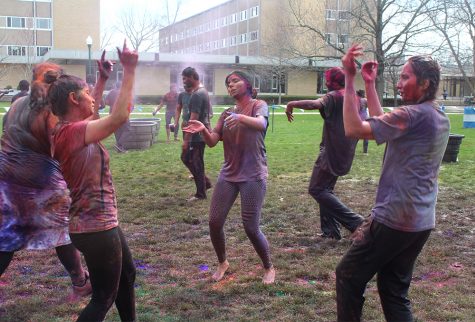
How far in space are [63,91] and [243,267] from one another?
248cm

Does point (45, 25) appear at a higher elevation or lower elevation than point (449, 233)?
higher

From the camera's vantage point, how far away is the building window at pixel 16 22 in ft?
163

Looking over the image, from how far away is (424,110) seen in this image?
2.54m

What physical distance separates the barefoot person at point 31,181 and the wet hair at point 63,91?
82cm

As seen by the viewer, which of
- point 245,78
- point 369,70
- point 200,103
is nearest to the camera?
point 369,70

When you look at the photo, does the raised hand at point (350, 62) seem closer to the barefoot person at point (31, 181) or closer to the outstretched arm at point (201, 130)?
the outstretched arm at point (201, 130)

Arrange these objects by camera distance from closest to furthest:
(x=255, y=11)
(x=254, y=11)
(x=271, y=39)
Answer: (x=271, y=39), (x=255, y=11), (x=254, y=11)

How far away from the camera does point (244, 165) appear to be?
13.1 ft

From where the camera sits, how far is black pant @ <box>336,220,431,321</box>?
2631 mm

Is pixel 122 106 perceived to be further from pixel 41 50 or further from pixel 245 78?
pixel 41 50

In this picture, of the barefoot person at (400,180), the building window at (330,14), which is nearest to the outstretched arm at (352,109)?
the barefoot person at (400,180)

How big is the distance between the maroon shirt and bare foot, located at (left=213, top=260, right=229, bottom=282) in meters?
1.70

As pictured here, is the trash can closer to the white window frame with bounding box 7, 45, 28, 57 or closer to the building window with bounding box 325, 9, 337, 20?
the building window with bounding box 325, 9, 337, 20

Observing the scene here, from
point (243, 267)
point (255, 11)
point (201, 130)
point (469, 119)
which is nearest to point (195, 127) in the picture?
point (201, 130)
